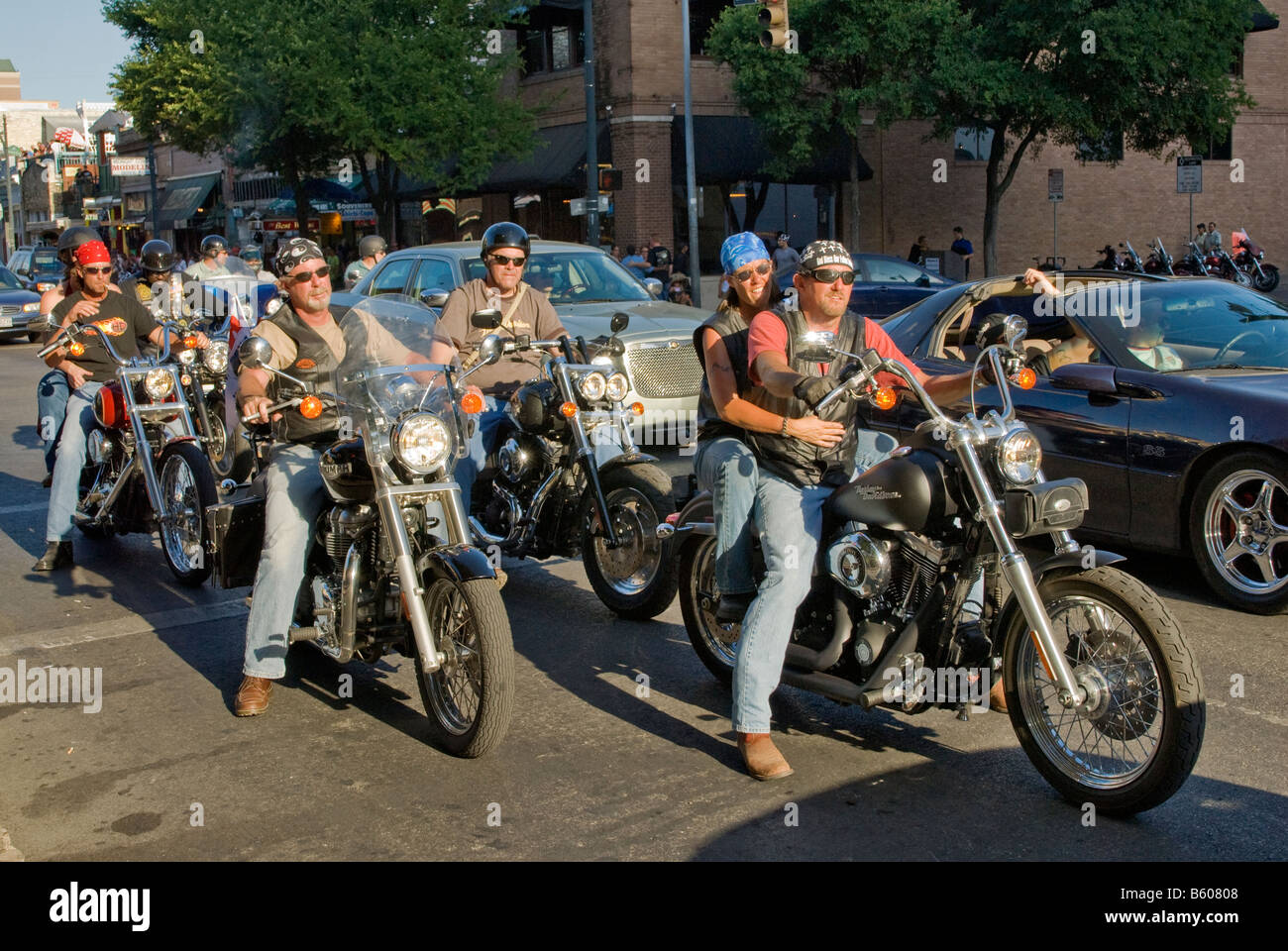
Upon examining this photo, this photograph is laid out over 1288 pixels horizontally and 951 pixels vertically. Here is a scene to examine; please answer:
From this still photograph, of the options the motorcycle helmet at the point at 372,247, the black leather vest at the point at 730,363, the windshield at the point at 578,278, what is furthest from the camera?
the motorcycle helmet at the point at 372,247

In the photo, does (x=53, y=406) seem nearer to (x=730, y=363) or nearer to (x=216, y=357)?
(x=216, y=357)

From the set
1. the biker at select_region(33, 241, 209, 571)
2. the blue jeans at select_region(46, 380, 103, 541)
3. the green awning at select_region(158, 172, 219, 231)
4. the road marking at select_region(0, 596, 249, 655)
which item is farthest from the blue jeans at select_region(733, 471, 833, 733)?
the green awning at select_region(158, 172, 219, 231)

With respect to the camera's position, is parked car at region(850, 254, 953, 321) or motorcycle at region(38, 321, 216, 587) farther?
parked car at region(850, 254, 953, 321)

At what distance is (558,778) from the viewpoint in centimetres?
475

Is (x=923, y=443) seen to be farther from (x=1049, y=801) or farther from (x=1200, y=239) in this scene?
(x=1200, y=239)

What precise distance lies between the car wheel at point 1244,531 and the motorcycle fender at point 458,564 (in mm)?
3659

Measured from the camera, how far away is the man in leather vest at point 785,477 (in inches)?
184

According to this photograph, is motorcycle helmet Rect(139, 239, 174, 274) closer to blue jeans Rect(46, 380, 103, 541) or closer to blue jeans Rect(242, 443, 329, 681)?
blue jeans Rect(46, 380, 103, 541)

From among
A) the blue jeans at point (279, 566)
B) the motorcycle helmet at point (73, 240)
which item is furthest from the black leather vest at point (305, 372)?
the motorcycle helmet at point (73, 240)

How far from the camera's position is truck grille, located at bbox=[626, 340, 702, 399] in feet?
36.2

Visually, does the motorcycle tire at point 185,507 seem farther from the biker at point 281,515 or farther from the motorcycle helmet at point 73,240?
the biker at point 281,515

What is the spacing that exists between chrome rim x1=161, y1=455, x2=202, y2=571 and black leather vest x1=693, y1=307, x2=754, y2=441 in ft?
11.9
